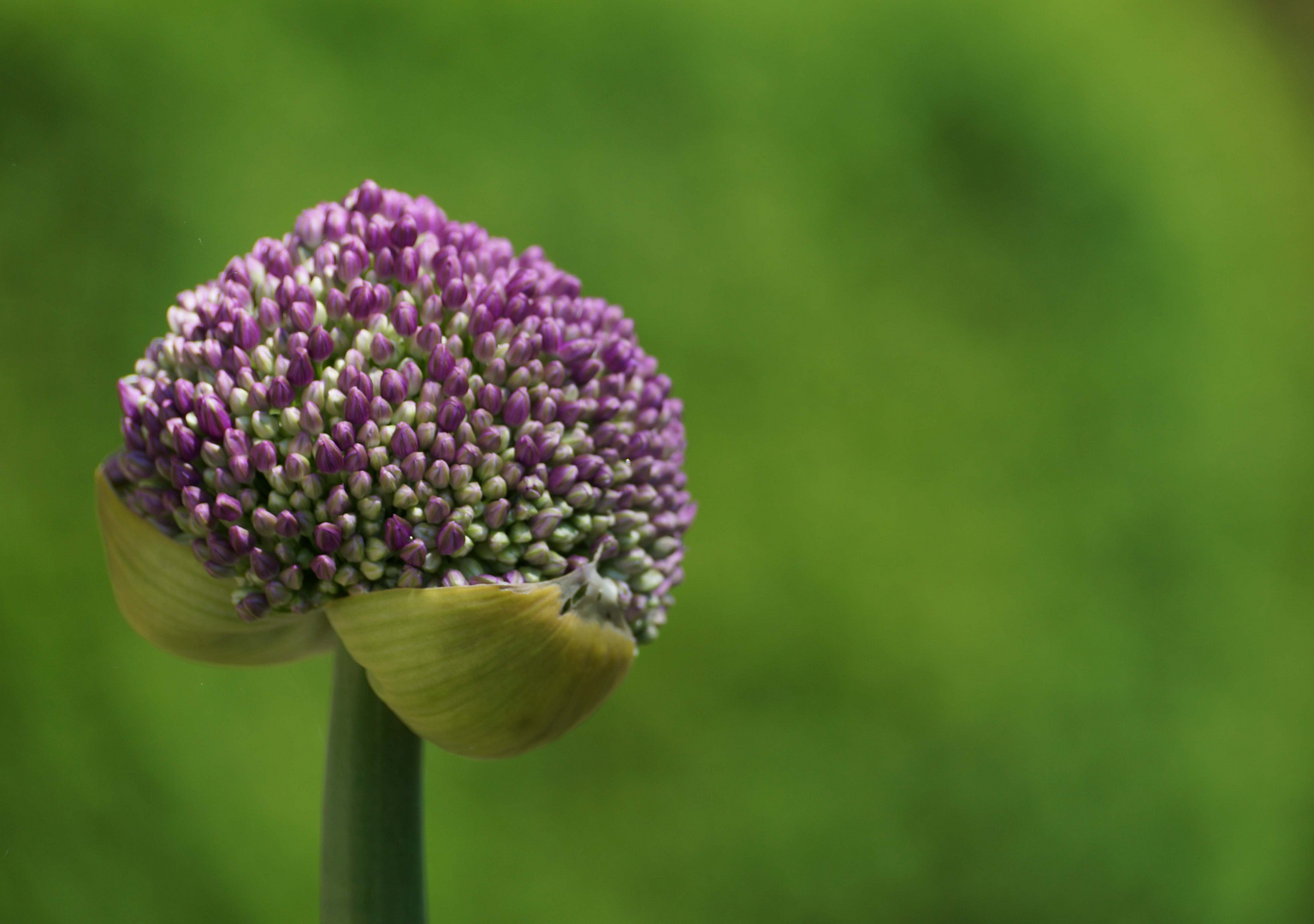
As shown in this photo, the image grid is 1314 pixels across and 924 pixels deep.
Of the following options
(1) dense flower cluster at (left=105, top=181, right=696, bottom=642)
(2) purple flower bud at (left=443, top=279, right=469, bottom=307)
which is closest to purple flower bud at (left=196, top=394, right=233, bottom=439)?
(1) dense flower cluster at (left=105, top=181, right=696, bottom=642)

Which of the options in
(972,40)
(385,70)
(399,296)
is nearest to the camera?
(399,296)

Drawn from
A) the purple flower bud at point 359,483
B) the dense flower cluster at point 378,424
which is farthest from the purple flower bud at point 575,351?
the purple flower bud at point 359,483

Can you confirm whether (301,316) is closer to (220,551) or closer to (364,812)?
(220,551)

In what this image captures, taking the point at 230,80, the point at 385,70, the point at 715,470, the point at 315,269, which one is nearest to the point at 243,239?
the point at 230,80

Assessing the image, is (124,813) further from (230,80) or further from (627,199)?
(627,199)

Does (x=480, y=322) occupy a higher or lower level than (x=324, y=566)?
higher

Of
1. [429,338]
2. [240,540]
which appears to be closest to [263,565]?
[240,540]
